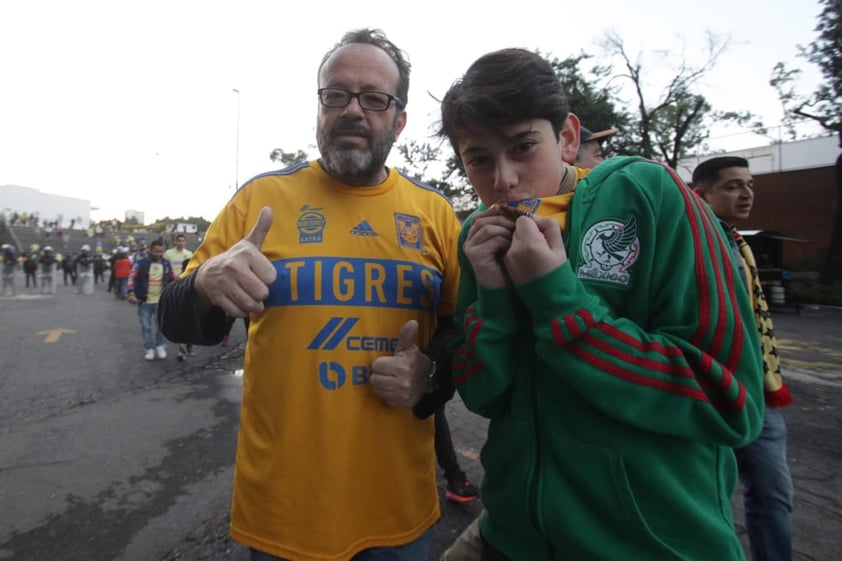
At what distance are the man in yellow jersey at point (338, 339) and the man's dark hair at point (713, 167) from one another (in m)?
2.10

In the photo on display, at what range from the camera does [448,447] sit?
3.38m

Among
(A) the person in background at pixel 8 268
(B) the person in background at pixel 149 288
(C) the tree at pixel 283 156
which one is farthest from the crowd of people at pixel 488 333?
(C) the tree at pixel 283 156

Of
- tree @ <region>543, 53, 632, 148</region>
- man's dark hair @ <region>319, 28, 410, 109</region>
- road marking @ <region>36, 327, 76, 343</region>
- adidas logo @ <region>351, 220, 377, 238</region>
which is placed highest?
tree @ <region>543, 53, 632, 148</region>

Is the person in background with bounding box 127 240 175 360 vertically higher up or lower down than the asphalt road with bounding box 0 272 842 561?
higher up

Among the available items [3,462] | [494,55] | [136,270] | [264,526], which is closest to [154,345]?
[136,270]

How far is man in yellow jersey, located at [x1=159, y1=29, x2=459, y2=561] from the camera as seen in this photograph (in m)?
1.49

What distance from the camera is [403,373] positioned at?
1.48m

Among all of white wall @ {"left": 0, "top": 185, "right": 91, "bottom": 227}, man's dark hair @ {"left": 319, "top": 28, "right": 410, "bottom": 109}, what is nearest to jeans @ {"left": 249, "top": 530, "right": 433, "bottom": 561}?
man's dark hair @ {"left": 319, "top": 28, "right": 410, "bottom": 109}

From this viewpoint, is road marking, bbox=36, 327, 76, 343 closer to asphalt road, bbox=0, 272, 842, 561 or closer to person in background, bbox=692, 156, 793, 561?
asphalt road, bbox=0, 272, 842, 561

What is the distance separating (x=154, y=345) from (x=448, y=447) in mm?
6347

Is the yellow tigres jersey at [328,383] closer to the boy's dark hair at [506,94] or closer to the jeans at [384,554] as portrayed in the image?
the jeans at [384,554]

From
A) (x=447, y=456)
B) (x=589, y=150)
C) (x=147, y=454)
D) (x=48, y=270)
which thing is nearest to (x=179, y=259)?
(x=147, y=454)

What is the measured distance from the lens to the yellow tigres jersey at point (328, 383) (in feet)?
4.89

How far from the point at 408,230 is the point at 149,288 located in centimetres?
751
